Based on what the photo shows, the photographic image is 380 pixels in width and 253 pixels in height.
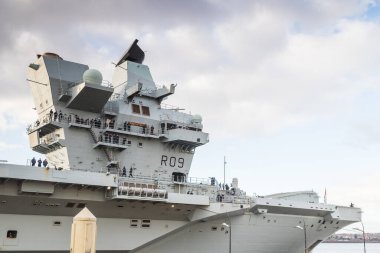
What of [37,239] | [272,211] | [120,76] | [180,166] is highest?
[120,76]

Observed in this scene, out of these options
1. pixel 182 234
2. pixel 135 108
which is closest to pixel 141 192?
pixel 182 234

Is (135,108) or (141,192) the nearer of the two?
(141,192)

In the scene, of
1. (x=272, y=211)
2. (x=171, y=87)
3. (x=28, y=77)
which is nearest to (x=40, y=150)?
(x=28, y=77)

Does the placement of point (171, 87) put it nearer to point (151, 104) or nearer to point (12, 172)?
point (151, 104)

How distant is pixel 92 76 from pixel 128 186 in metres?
6.60

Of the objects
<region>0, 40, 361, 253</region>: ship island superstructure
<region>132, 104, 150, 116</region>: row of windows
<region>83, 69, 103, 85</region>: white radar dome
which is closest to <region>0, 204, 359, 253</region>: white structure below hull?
<region>0, 40, 361, 253</region>: ship island superstructure

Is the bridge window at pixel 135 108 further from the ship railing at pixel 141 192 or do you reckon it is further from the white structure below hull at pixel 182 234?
the white structure below hull at pixel 182 234

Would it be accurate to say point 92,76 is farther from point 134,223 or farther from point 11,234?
point 11,234

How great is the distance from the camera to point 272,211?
2616cm

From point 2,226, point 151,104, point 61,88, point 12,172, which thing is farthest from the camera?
point 151,104

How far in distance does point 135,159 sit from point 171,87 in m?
5.35

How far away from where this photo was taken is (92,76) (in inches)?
920

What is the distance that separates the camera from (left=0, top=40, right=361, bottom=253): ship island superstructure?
20109 mm

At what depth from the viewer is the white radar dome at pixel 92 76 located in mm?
23297
